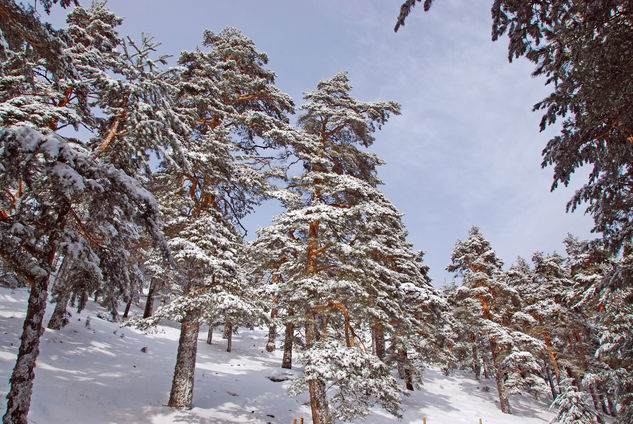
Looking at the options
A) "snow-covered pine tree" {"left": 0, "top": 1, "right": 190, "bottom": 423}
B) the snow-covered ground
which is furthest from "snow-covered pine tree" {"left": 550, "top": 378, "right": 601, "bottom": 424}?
"snow-covered pine tree" {"left": 0, "top": 1, "right": 190, "bottom": 423}

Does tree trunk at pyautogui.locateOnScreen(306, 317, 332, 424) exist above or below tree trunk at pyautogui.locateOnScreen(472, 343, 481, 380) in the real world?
above

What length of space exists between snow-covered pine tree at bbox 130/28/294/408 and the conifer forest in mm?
81

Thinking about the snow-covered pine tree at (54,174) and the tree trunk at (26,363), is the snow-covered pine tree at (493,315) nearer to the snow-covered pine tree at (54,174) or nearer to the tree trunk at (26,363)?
the snow-covered pine tree at (54,174)

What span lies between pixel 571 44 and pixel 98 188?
9412 millimetres

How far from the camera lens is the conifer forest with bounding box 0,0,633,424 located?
6.29m

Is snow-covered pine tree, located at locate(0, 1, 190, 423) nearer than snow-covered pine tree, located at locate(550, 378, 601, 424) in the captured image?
Yes

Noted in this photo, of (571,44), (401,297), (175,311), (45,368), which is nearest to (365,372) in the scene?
(175,311)

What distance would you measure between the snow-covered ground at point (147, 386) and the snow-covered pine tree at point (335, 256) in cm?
290

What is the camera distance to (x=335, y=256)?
40.7ft

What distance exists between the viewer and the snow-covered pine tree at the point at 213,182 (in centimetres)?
1090

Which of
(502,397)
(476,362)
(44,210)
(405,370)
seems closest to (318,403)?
(44,210)

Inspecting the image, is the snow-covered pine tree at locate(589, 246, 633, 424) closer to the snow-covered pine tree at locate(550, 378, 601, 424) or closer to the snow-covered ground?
the snow-covered pine tree at locate(550, 378, 601, 424)

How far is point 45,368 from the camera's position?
11734mm

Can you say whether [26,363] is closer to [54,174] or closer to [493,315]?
[54,174]
